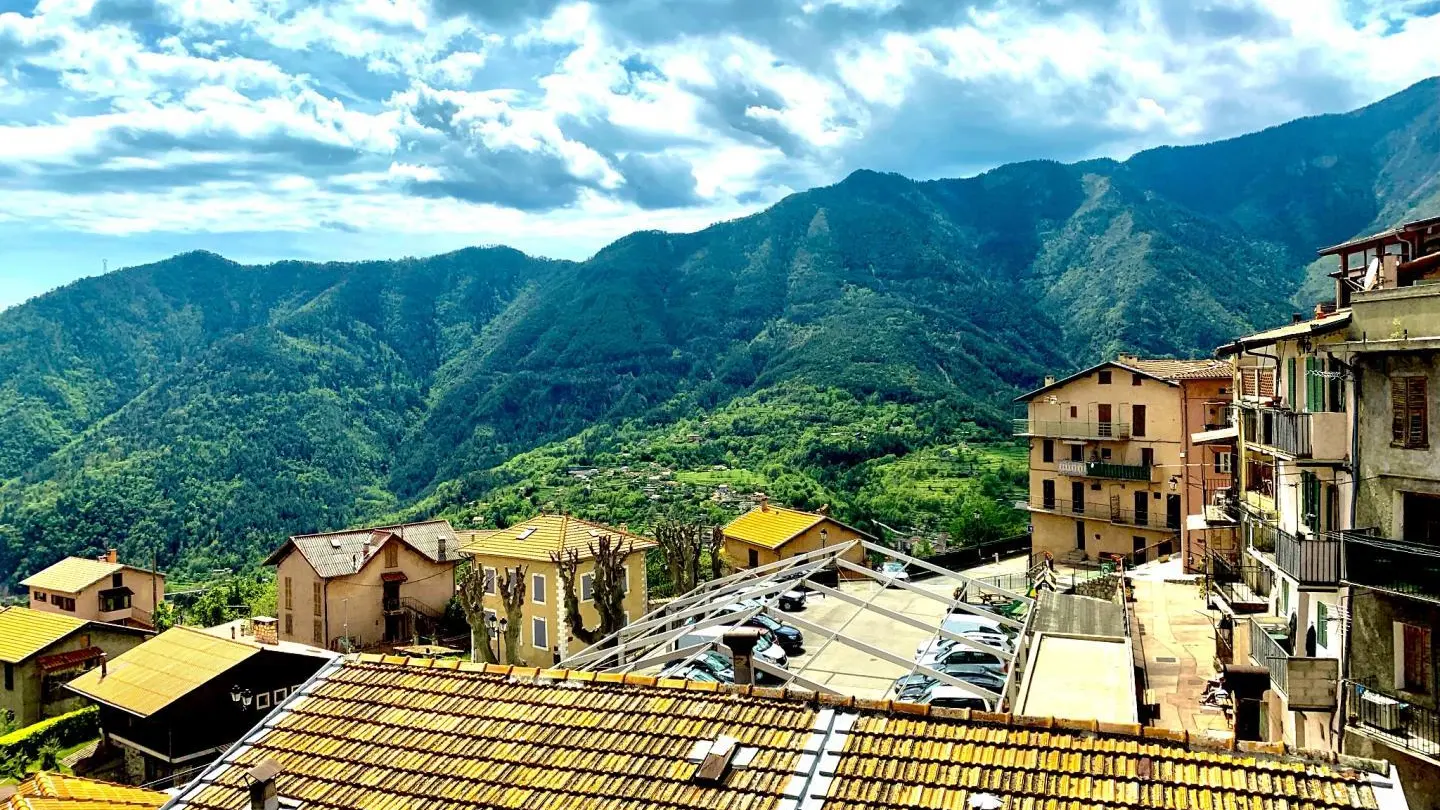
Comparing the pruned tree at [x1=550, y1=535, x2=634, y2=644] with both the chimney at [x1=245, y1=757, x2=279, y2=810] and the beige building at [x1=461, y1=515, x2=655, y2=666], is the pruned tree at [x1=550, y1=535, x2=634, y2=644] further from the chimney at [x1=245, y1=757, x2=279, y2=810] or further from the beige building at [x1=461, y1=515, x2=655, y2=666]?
the chimney at [x1=245, y1=757, x2=279, y2=810]

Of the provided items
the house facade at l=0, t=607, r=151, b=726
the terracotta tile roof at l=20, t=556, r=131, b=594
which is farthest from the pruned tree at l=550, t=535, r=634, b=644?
the terracotta tile roof at l=20, t=556, r=131, b=594

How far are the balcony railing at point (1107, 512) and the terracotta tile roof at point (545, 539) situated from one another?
65.9 feet

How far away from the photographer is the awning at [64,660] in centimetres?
4038

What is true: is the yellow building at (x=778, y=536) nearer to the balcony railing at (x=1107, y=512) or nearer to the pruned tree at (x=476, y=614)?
the balcony railing at (x=1107, y=512)

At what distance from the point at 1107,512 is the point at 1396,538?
30.1 m

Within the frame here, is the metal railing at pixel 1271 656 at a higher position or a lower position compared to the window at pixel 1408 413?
lower

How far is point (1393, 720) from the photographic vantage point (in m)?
14.2

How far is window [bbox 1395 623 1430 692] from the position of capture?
14328 mm

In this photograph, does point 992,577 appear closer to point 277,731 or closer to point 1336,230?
point 277,731

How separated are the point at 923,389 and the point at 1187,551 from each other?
6842 cm

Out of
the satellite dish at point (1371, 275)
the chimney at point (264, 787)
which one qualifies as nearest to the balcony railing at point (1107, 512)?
the satellite dish at point (1371, 275)

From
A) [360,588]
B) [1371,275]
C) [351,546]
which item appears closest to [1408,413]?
[1371,275]

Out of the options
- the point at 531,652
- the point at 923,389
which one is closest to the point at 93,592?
the point at 531,652

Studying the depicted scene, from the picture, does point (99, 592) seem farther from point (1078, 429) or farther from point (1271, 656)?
point (1271, 656)
